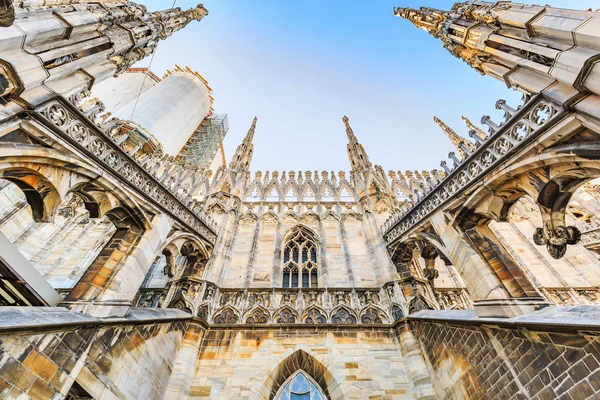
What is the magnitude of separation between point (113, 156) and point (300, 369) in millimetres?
7089

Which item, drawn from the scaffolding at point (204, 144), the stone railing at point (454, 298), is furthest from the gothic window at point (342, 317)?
the scaffolding at point (204, 144)

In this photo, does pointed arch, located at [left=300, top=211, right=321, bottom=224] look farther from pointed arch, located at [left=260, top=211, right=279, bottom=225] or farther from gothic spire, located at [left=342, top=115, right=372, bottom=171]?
gothic spire, located at [left=342, top=115, right=372, bottom=171]

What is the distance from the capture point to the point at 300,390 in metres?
6.98

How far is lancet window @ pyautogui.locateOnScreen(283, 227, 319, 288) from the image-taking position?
9812 millimetres

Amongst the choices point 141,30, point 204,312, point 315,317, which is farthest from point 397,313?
point 141,30

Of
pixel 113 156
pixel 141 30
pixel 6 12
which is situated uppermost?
pixel 141 30

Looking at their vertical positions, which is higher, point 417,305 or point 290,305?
point 290,305

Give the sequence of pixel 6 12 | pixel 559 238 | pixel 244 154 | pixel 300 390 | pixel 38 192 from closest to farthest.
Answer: pixel 6 12 < pixel 38 192 < pixel 559 238 < pixel 300 390 < pixel 244 154

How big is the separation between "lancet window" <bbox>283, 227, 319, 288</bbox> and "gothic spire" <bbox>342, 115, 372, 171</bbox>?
489 centimetres

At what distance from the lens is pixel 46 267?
10.4 metres

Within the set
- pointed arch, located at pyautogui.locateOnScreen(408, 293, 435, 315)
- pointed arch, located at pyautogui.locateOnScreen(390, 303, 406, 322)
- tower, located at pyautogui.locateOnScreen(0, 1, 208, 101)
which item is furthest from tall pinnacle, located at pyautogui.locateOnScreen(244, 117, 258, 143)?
pointed arch, located at pyautogui.locateOnScreen(408, 293, 435, 315)

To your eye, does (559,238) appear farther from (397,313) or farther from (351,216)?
(351,216)

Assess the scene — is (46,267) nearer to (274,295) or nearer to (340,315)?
(274,295)

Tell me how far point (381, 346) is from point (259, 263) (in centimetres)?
488
